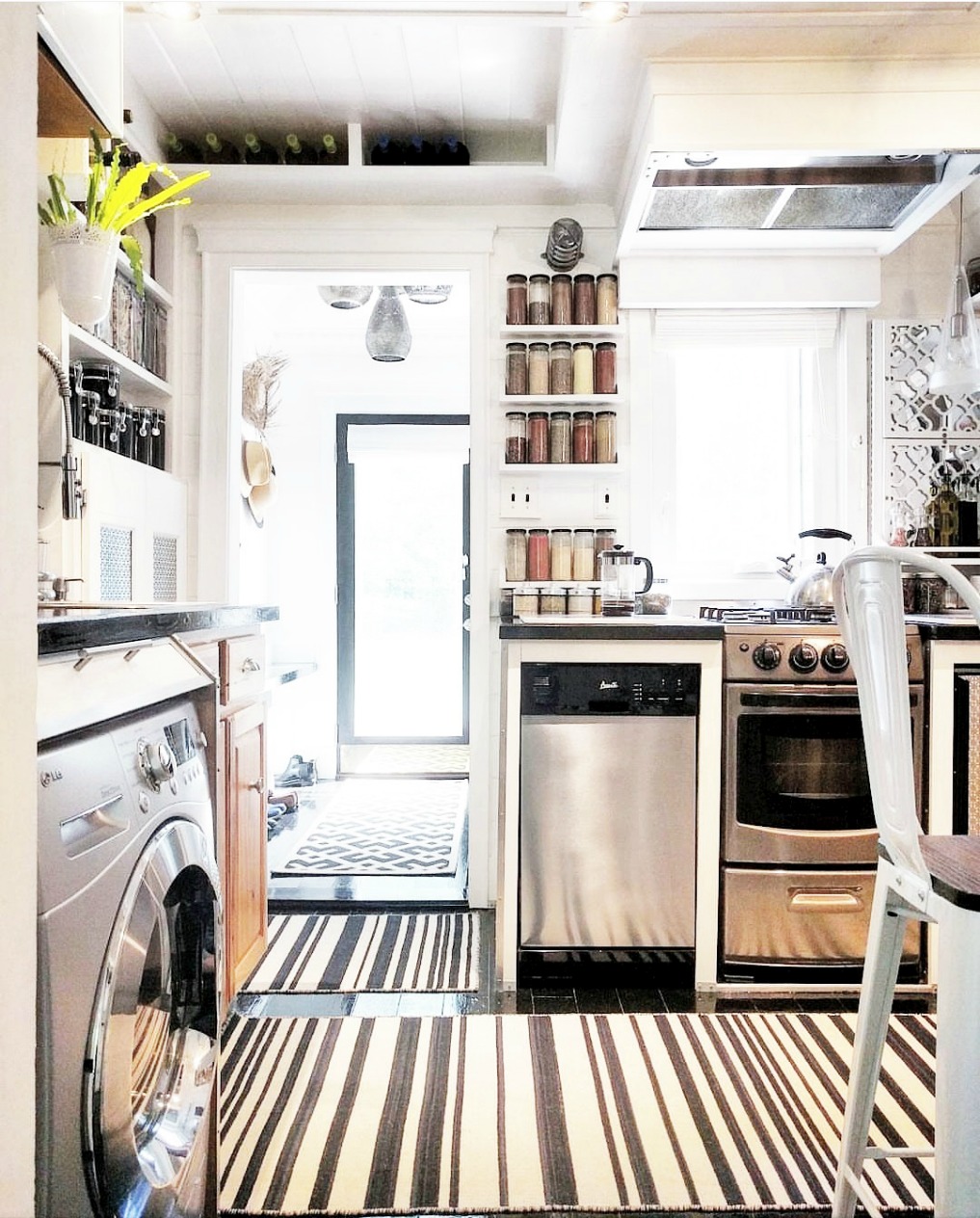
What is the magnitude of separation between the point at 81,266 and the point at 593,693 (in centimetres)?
158

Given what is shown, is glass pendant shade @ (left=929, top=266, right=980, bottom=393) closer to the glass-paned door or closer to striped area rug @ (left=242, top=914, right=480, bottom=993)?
striped area rug @ (left=242, top=914, right=480, bottom=993)

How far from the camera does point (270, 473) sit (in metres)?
4.23

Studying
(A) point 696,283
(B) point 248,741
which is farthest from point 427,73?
(B) point 248,741

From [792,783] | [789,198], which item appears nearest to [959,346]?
[789,198]

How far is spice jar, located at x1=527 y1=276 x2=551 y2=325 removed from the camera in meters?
3.10

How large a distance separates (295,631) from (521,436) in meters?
2.70

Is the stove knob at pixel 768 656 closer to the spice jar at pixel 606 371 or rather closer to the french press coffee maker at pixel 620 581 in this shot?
the french press coffee maker at pixel 620 581

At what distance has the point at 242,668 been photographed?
2270 millimetres

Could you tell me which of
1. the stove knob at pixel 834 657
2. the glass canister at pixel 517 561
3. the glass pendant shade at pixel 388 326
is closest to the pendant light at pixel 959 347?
the stove knob at pixel 834 657

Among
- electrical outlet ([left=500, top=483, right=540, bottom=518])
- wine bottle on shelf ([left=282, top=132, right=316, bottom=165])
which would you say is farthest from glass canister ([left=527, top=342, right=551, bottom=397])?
wine bottle on shelf ([left=282, top=132, right=316, bottom=165])

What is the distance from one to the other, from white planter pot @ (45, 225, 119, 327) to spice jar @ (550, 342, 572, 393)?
1.57 metres

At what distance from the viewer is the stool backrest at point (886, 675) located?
125 centimetres

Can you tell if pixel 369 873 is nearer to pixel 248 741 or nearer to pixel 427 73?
pixel 248 741

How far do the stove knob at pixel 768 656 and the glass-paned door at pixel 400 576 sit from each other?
330 centimetres
